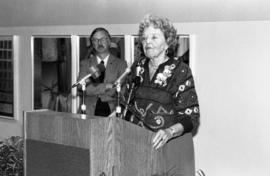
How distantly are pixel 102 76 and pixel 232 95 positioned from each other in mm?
1234

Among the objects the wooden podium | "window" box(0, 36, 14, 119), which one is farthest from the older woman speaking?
"window" box(0, 36, 14, 119)

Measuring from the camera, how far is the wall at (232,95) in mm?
4570

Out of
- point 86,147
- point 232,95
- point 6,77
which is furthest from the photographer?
point 6,77

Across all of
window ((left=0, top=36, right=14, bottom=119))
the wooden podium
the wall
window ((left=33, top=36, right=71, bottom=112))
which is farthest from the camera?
window ((left=0, top=36, right=14, bottom=119))

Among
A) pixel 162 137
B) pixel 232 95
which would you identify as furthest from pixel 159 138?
pixel 232 95

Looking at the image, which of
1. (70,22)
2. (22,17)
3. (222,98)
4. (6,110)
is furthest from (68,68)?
(222,98)

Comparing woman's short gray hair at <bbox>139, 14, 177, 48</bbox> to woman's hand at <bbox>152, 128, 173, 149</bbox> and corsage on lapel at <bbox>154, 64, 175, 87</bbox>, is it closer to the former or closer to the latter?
corsage on lapel at <bbox>154, 64, 175, 87</bbox>

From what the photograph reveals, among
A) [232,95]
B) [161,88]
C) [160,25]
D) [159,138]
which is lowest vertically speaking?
[159,138]

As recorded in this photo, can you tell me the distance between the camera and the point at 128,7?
17.9 ft

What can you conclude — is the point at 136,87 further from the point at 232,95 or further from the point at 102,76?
the point at 102,76

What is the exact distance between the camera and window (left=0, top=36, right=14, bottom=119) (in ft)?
23.3

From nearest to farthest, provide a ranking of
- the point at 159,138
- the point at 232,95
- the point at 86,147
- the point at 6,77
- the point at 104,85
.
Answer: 1. the point at 86,147
2. the point at 159,138
3. the point at 232,95
4. the point at 104,85
5. the point at 6,77

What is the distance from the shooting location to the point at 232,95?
15.6 ft

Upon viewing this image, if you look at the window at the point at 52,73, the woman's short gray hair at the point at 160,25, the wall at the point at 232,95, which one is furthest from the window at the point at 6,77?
the woman's short gray hair at the point at 160,25
